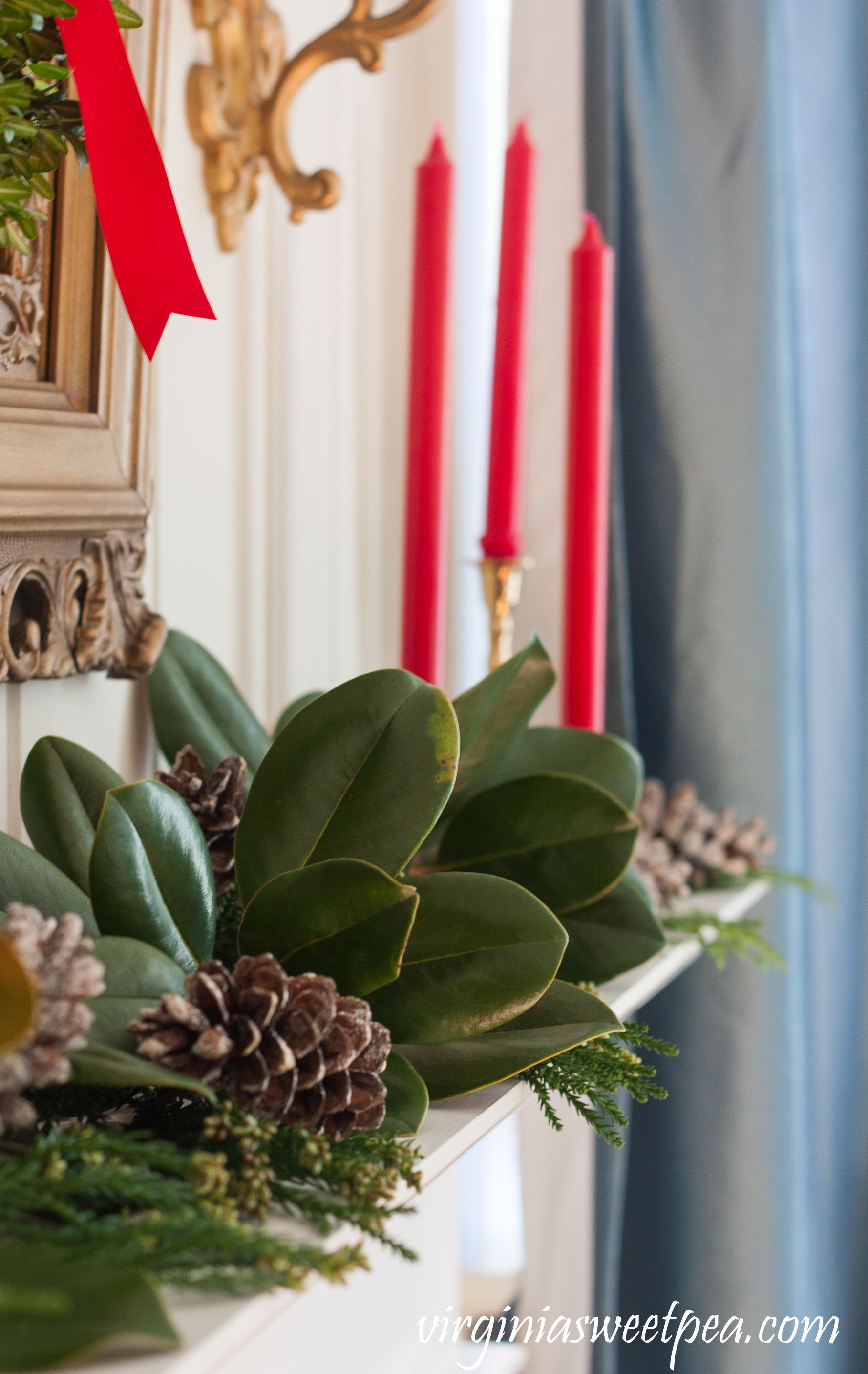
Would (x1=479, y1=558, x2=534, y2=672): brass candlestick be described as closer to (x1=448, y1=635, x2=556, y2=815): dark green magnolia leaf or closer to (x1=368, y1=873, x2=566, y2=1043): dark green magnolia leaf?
(x1=448, y1=635, x2=556, y2=815): dark green magnolia leaf

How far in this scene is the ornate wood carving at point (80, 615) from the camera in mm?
394

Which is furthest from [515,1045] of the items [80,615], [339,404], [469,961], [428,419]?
[339,404]

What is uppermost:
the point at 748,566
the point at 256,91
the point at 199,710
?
the point at 256,91

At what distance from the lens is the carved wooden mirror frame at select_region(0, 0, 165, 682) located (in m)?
0.38

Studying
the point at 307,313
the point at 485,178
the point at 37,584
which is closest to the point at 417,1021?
the point at 37,584

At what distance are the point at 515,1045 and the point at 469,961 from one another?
0.03 m

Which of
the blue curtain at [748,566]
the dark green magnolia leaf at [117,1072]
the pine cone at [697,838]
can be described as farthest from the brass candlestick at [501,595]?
the dark green magnolia leaf at [117,1072]

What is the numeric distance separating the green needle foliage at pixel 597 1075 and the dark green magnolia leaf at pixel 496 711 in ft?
0.39

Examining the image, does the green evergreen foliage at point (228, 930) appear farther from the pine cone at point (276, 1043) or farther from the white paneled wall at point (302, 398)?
the white paneled wall at point (302, 398)

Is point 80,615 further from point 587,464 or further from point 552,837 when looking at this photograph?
point 587,464

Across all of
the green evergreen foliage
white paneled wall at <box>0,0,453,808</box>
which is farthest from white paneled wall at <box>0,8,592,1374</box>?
the green evergreen foliage

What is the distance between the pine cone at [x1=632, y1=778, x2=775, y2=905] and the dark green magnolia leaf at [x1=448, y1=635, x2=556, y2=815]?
22 centimetres

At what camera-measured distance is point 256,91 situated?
57 centimetres

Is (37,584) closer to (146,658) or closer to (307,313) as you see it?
(146,658)
